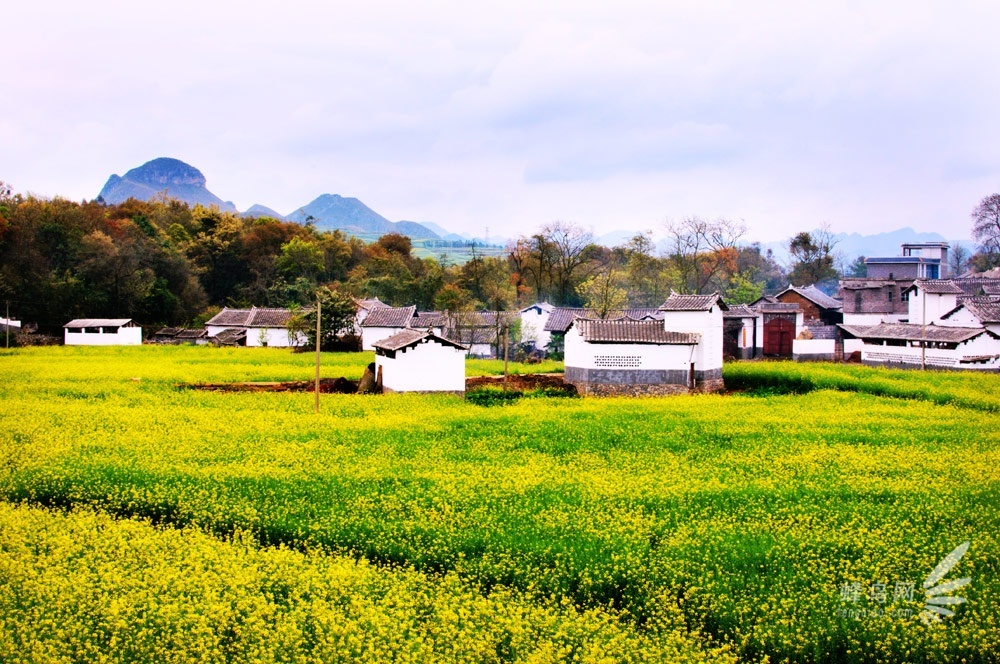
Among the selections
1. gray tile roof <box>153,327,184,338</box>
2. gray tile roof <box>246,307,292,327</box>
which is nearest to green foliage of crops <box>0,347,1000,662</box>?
gray tile roof <box>246,307,292,327</box>

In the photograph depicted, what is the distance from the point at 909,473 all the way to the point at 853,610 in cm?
885

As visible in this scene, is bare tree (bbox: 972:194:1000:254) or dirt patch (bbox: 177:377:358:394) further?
bare tree (bbox: 972:194:1000:254)

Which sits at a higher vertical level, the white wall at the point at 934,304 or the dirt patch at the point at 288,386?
the white wall at the point at 934,304

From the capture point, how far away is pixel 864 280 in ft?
186

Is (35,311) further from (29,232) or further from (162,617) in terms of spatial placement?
(162,617)

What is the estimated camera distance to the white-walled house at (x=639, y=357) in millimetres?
33500

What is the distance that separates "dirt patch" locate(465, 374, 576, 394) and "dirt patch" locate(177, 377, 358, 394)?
18.1 feet

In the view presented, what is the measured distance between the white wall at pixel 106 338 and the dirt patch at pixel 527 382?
36649 mm

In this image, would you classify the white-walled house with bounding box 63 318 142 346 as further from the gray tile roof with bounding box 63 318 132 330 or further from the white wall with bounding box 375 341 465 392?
the white wall with bounding box 375 341 465 392

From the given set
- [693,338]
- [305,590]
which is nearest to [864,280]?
[693,338]

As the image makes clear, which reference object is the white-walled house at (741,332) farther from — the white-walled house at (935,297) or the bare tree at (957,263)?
the bare tree at (957,263)

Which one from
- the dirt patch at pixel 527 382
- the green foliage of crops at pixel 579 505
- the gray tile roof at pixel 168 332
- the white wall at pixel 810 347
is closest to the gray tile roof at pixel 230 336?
the gray tile roof at pixel 168 332

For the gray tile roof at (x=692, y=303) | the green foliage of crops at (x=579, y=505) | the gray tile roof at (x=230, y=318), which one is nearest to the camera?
the green foliage of crops at (x=579, y=505)

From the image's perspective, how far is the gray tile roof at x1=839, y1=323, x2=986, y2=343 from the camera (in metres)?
38.2
